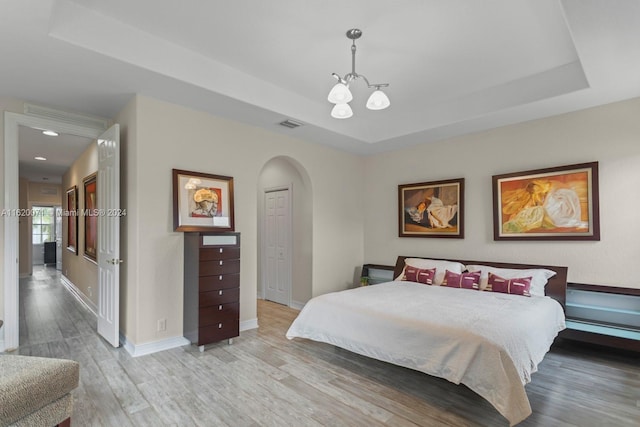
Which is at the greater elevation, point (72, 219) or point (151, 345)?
point (72, 219)

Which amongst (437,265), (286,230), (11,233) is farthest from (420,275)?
(11,233)

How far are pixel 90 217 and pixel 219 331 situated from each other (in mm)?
3095

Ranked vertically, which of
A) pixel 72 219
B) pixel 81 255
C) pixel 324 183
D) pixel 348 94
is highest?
pixel 348 94

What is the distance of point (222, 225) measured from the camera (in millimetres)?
3869

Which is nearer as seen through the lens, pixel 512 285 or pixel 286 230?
pixel 512 285

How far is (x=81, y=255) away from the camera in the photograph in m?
5.62

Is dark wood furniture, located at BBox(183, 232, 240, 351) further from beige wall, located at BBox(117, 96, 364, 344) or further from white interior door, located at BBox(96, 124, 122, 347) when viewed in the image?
white interior door, located at BBox(96, 124, 122, 347)

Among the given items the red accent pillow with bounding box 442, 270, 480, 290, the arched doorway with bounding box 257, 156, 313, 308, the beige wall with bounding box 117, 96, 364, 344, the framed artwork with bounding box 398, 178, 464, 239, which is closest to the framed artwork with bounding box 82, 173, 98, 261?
the beige wall with bounding box 117, 96, 364, 344

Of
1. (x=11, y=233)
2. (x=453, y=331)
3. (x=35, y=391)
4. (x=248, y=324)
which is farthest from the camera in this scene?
(x=248, y=324)

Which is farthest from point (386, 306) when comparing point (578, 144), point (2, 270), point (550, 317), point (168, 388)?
point (2, 270)

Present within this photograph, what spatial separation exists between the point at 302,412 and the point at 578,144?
13.3ft

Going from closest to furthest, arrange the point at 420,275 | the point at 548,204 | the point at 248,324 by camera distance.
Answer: the point at 548,204 → the point at 248,324 → the point at 420,275

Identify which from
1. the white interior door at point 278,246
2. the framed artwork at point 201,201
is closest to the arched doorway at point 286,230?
the white interior door at point 278,246

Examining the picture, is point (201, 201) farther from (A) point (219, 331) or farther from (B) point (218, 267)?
(A) point (219, 331)
